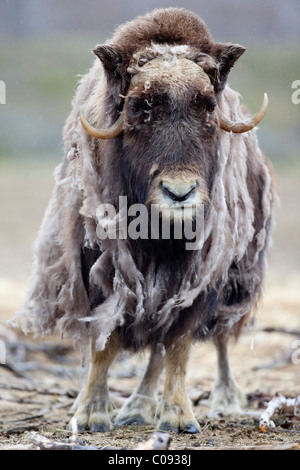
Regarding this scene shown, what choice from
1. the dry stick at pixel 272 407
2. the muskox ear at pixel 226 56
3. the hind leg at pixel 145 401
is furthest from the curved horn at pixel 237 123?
the dry stick at pixel 272 407

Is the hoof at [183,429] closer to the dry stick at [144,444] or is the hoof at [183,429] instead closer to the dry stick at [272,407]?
the dry stick at [272,407]

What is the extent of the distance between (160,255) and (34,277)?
807 mm

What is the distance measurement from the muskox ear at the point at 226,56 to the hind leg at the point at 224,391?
1625mm

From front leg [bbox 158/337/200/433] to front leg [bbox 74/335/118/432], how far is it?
9.8 inches

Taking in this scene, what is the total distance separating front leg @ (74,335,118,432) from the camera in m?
3.39

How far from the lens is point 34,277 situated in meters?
3.68

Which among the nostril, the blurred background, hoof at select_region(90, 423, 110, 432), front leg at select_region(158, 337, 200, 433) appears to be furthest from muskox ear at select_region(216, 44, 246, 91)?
the blurred background

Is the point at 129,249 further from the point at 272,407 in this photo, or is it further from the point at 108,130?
the point at 272,407

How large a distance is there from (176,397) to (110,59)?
1.50m

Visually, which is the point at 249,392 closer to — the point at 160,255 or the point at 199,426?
the point at 199,426

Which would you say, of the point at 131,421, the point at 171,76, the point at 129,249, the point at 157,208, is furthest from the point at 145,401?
the point at 171,76

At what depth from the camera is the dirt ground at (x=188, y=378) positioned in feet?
10.2

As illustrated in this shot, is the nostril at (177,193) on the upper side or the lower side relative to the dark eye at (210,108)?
lower

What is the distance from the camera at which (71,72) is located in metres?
16.1
